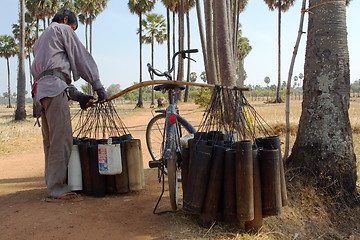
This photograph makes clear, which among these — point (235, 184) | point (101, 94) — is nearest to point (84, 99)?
point (101, 94)

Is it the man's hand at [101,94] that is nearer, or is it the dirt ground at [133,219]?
the dirt ground at [133,219]

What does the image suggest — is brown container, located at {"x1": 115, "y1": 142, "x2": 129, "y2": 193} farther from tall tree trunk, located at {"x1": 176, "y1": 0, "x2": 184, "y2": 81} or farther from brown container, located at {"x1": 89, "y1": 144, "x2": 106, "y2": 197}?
tall tree trunk, located at {"x1": 176, "y1": 0, "x2": 184, "y2": 81}

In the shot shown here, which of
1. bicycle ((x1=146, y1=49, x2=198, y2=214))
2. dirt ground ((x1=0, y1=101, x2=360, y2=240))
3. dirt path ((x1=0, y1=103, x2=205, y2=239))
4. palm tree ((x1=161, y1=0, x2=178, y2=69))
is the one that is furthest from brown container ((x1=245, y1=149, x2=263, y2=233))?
palm tree ((x1=161, y1=0, x2=178, y2=69))

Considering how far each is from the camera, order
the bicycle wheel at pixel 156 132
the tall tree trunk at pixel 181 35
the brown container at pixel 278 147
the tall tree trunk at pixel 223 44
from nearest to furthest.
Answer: the brown container at pixel 278 147 → the bicycle wheel at pixel 156 132 → the tall tree trunk at pixel 223 44 → the tall tree trunk at pixel 181 35

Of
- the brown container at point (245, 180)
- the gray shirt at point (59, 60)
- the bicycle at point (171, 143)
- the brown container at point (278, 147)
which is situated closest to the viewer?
the brown container at point (245, 180)

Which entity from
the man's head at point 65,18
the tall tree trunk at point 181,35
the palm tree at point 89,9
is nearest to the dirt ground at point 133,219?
the man's head at point 65,18

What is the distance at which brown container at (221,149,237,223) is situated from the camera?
270 centimetres

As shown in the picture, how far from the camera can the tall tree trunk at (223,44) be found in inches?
311

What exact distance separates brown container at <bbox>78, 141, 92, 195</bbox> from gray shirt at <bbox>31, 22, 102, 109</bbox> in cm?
69

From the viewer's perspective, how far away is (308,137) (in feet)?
14.0

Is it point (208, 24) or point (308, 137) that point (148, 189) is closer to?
point (308, 137)

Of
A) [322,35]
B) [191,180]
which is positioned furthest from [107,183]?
[322,35]

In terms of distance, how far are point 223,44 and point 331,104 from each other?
4.35 meters

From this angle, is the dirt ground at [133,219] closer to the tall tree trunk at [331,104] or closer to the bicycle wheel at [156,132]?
the tall tree trunk at [331,104]
